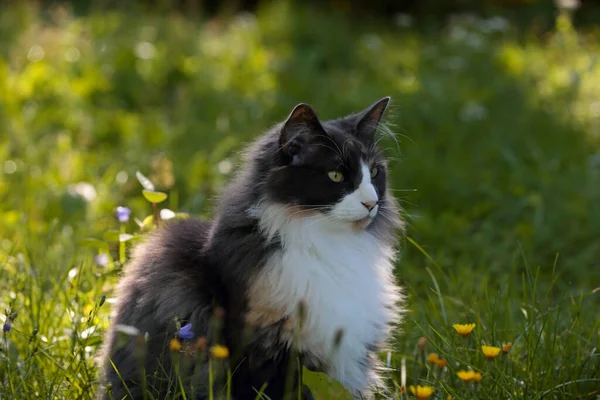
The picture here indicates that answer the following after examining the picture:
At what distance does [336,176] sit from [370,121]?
306 millimetres

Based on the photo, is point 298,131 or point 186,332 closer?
point 186,332

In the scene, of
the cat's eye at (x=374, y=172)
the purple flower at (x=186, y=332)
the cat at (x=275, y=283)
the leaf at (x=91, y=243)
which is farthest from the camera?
the leaf at (x=91, y=243)

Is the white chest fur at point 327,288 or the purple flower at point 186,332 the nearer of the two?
the purple flower at point 186,332

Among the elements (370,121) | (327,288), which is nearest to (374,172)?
(370,121)

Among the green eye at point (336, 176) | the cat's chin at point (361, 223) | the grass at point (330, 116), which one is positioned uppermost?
the green eye at point (336, 176)

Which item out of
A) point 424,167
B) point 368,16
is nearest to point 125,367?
point 424,167

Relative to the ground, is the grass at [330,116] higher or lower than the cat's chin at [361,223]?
lower

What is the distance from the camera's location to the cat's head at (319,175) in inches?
93.7

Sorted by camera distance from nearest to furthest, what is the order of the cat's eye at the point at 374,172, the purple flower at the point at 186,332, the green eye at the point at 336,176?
1. the purple flower at the point at 186,332
2. the green eye at the point at 336,176
3. the cat's eye at the point at 374,172

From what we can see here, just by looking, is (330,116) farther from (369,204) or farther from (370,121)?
(369,204)

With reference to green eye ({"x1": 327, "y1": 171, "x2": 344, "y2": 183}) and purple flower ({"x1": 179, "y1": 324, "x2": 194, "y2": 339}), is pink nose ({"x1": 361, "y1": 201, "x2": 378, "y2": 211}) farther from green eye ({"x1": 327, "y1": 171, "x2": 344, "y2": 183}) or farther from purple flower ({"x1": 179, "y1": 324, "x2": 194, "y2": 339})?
purple flower ({"x1": 179, "y1": 324, "x2": 194, "y2": 339})

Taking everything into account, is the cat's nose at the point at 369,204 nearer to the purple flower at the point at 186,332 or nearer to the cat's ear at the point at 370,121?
the cat's ear at the point at 370,121

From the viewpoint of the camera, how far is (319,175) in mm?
2412

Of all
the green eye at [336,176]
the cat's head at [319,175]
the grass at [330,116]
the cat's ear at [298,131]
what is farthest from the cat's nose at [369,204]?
the grass at [330,116]
